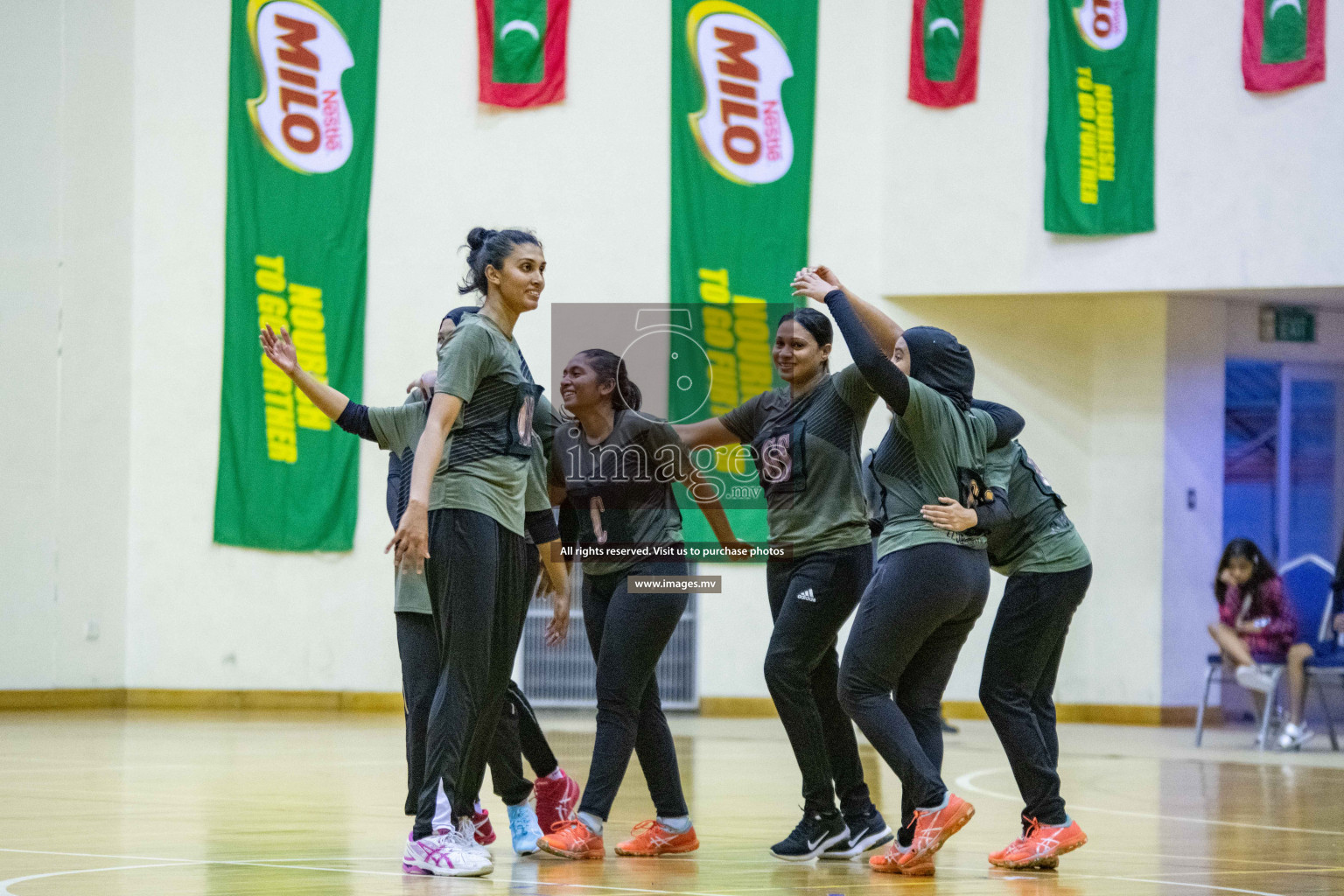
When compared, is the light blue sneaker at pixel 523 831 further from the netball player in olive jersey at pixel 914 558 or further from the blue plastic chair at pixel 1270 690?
the blue plastic chair at pixel 1270 690

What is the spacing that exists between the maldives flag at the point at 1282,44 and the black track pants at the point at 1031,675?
8239mm

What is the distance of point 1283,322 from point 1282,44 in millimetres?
2710

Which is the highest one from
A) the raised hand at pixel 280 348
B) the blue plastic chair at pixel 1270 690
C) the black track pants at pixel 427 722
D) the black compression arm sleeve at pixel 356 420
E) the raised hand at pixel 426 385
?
the raised hand at pixel 280 348

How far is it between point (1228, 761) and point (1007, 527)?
5819 millimetres

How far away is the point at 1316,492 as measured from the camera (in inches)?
584

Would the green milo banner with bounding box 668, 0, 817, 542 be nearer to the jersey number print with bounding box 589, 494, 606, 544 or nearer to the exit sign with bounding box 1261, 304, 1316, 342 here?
the exit sign with bounding box 1261, 304, 1316, 342

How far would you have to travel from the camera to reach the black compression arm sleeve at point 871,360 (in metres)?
5.08

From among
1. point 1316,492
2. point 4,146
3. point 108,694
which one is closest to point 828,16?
point 1316,492

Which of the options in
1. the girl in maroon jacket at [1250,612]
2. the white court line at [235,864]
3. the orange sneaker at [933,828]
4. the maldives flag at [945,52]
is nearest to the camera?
the white court line at [235,864]

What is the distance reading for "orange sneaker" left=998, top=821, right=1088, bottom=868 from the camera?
5.34m

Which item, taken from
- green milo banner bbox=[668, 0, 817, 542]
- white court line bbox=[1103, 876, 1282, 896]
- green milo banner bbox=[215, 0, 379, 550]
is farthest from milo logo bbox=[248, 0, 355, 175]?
white court line bbox=[1103, 876, 1282, 896]

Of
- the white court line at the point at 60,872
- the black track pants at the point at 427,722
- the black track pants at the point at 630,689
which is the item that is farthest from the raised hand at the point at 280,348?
the white court line at the point at 60,872

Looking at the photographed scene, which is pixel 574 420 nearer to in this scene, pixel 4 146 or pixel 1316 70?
pixel 1316 70

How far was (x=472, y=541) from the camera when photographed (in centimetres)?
488
